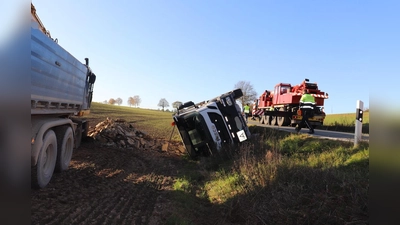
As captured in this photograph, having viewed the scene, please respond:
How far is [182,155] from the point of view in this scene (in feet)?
41.8

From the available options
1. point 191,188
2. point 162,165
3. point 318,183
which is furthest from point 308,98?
point 318,183

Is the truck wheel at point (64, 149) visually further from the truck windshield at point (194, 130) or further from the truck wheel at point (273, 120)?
the truck wheel at point (273, 120)

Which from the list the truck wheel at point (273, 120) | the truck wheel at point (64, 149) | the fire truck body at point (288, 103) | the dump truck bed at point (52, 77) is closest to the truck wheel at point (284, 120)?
the fire truck body at point (288, 103)

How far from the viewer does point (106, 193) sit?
6.16 meters

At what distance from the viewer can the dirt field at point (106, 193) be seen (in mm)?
4730

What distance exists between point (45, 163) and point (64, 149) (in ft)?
4.03

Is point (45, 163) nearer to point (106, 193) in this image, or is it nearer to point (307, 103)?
point (106, 193)

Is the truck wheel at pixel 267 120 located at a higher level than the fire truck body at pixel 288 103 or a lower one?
lower

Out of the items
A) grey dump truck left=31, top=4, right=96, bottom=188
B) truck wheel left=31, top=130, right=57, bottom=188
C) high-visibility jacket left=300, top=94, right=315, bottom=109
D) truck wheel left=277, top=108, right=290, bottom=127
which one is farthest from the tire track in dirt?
truck wheel left=277, top=108, right=290, bottom=127

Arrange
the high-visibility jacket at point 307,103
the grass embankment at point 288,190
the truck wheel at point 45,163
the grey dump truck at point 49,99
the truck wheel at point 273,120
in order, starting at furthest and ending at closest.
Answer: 1. the truck wheel at point 273,120
2. the high-visibility jacket at point 307,103
3. the truck wheel at point 45,163
4. the grey dump truck at point 49,99
5. the grass embankment at point 288,190

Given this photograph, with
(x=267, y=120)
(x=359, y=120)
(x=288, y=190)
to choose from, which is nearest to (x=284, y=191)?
(x=288, y=190)

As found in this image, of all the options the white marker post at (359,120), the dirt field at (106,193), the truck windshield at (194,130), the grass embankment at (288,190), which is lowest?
the dirt field at (106,193)

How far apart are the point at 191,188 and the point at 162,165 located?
3.44m

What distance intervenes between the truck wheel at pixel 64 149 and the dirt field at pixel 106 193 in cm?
21
